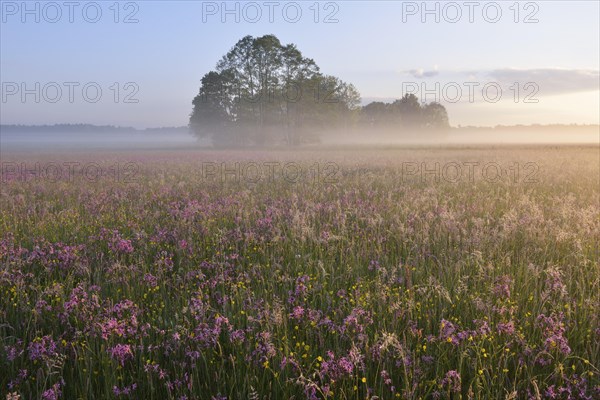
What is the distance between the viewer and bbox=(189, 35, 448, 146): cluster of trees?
172 ft

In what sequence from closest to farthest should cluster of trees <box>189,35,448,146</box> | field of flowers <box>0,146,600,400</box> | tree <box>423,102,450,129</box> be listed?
1. field of flowers <box>0,146,600,400</box>
2. cluster of trees <box>189,35,448,146</box>
3. tree <box>423,102,450,129</box>

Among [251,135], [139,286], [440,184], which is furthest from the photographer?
[251,135]

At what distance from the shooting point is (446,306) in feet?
11.0

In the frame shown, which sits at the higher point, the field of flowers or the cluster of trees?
the cluster of trees

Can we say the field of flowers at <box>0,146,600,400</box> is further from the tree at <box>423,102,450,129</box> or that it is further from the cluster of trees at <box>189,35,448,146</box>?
the tree at <box>423,102,450,129</box>

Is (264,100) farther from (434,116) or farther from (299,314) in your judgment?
(434,116)

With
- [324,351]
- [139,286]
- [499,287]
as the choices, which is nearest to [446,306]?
[499,287]

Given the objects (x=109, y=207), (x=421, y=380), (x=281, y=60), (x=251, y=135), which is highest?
(x=281, y=60)

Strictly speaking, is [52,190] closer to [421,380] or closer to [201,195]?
[201,195]

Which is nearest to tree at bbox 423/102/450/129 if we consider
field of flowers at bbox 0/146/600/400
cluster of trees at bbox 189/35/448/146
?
cluster of trees at bbox 189/35/448/146

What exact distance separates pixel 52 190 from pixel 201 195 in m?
4.15

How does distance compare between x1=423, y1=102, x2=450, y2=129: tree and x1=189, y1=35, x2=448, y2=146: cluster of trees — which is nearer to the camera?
x1=189, y1=35, x2=448, y2=146: cluster of trees

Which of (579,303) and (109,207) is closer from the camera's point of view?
A: (579,303)

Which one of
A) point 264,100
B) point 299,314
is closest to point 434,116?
point 264,100
